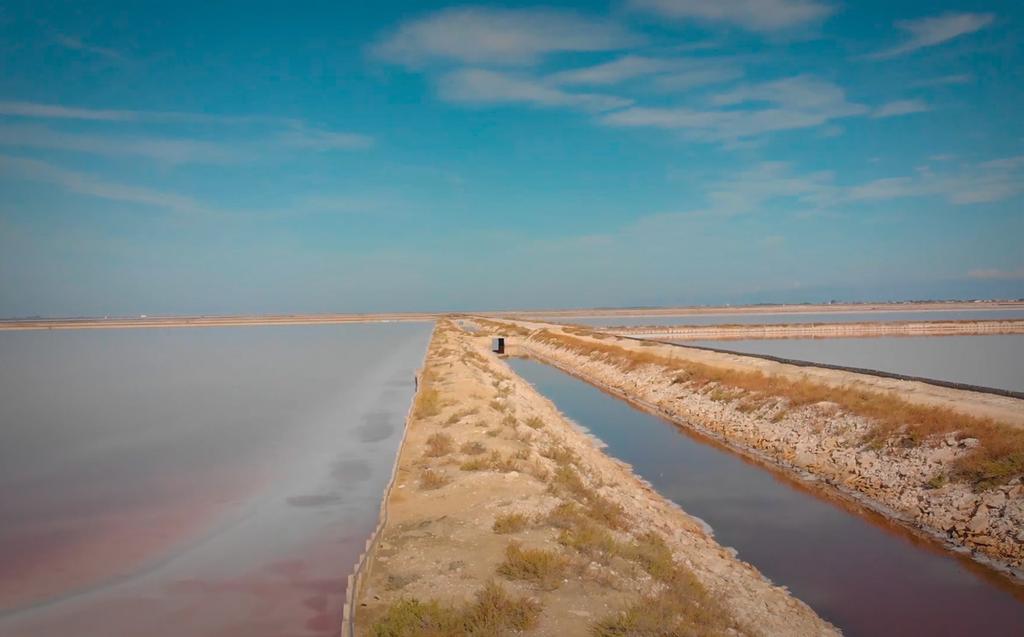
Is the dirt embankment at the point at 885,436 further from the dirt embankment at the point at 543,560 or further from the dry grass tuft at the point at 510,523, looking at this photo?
the dry grass tuft at the point at 510,523

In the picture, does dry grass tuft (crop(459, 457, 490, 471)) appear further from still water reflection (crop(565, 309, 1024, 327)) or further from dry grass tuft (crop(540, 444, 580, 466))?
still water reflection (crop(565, 309, 1024, 327))

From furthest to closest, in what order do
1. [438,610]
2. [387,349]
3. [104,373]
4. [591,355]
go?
[387,349], [591,355], [104,373], [438,610]

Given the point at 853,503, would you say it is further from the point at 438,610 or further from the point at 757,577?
the point at 438,610

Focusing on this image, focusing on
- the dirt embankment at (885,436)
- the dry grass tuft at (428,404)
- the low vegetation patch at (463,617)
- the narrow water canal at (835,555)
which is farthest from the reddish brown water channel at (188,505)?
the dirt embankment at (885,436)

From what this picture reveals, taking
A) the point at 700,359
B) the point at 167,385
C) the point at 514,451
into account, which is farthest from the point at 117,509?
the point at 700,359

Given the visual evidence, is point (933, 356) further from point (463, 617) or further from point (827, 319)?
point (827, 319)

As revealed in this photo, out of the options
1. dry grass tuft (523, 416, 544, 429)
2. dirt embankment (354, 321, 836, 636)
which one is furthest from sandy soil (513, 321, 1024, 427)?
dry grass tuft (523, 416, 544, 429)
